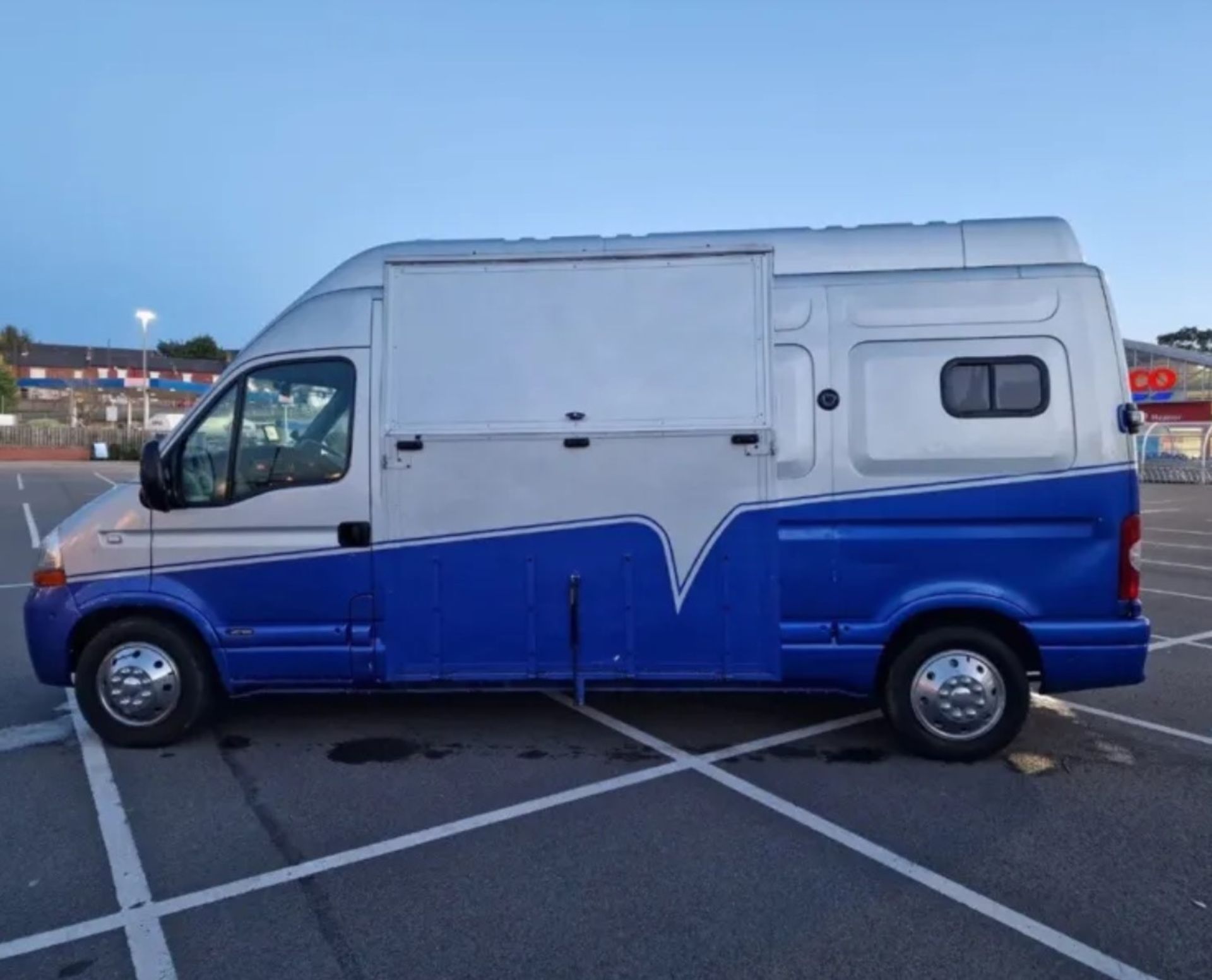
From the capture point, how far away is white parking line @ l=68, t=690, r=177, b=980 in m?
3.38

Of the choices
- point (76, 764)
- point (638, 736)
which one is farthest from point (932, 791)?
point (76, 764)

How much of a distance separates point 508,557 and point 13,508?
20.9 m

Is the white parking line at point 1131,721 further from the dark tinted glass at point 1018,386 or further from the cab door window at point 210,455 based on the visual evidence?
the cab door window at point 210,455

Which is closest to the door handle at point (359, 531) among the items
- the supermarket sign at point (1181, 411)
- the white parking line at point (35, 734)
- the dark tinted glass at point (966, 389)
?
the white parking line at point (35, 734)

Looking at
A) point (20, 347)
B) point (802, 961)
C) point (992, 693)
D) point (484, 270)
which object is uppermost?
point (20, 347)

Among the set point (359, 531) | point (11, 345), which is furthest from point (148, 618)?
point (11, 345)

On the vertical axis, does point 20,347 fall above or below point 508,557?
above

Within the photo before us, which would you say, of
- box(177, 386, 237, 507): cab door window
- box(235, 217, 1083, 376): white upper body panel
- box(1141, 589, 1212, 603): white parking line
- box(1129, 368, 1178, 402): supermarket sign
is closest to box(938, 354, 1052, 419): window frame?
box(235, 217, 1083, 376): white upper body panel

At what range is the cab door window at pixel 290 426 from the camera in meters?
5.30

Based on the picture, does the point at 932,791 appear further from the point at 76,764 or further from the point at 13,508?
the point at 13,508

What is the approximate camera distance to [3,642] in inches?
323

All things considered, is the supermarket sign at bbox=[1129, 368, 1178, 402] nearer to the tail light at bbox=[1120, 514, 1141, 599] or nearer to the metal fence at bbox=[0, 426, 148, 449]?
the tail light at bbox=[1120, 514, 1141, 599]

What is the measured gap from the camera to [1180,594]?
10922 mm

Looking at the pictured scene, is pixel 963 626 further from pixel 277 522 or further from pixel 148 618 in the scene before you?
pixel 148 618
